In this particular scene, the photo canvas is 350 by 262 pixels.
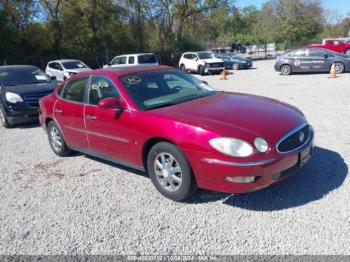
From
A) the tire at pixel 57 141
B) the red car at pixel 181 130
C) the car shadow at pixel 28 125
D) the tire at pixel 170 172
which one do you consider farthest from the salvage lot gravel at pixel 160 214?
the car shadow at pixel 28 125

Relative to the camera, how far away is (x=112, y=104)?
444 centimetres

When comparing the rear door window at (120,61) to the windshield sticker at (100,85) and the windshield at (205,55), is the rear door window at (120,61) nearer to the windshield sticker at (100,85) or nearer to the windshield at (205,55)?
the windshield at (205,55)

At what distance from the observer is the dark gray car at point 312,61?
17.8 meters

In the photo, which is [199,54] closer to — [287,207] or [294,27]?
[287,207]

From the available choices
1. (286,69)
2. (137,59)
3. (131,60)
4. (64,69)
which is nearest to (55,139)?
(64,69)

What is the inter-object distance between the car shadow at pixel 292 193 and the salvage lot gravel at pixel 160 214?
0.01m

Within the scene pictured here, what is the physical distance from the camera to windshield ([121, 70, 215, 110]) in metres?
4.56

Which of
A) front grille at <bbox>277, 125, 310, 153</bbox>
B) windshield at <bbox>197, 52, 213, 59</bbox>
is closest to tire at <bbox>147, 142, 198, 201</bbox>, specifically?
front grille at <bbox>277, 125, 310, 153</bbox>

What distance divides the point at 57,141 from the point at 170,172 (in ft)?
9.62

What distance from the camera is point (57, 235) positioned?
359 cm

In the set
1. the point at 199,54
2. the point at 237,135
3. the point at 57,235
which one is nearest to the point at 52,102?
the point at 57,235

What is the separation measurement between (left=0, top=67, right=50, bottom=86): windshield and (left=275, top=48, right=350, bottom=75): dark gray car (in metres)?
13.2

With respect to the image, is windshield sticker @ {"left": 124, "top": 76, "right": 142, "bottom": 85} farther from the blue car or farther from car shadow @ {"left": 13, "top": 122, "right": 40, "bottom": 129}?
the blue car

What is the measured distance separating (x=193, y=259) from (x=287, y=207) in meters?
1.32
